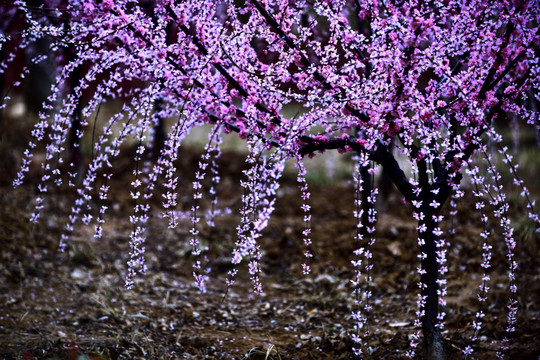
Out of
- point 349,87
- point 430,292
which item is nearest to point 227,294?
point 430,292

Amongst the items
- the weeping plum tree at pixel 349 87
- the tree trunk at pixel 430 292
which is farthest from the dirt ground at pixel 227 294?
the weeping plum tree at pixel 349 87

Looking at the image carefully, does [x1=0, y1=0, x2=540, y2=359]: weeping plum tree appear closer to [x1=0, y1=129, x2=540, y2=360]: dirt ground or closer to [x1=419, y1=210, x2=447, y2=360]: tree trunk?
[x1=419, y1=210, x2=447, y2=360]: tree trunk

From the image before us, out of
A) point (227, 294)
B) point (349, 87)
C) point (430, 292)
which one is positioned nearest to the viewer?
point (349, 87)

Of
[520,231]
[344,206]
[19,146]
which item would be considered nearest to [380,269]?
[520,231]

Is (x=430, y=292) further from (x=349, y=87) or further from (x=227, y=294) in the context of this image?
(x=227, y=294)

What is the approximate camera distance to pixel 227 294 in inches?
215

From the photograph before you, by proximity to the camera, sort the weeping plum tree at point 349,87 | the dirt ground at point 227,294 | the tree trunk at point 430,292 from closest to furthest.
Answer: the weeping plum tree at point 349,87 < the tree trunk at point 430,292 < the dirt ground at point 227,294

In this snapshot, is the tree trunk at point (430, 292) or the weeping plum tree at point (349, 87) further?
the tree trunk at point (430, 292)

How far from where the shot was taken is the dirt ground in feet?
12.4

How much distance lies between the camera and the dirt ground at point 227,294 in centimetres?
379

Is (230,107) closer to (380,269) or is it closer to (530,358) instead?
(530,358)

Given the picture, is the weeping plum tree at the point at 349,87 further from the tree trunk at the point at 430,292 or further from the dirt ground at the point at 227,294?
the dirt ground at the point at 227,294

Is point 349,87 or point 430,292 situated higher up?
point 349,87

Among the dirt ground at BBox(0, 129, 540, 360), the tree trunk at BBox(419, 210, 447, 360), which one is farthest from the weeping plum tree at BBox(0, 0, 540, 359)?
the dirt ground at BBox(0, 129, 540, 360)
